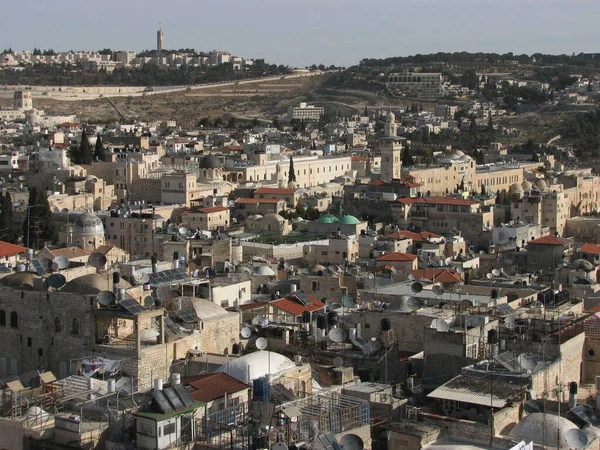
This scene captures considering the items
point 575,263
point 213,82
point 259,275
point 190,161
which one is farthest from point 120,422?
point 213,82

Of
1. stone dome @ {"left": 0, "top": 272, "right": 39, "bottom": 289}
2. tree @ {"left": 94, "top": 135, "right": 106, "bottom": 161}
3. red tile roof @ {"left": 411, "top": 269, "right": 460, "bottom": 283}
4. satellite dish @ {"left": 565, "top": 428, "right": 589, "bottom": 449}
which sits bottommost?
red tile roof @ {"left": 411, "top": 269, "right": 460, "bottom": 283}

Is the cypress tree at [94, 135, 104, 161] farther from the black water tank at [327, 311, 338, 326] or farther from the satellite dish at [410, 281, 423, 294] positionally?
the black water tank at [327, 311, 338, 326]

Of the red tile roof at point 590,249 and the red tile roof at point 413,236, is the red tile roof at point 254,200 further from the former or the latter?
the red tile roof at point 590,249

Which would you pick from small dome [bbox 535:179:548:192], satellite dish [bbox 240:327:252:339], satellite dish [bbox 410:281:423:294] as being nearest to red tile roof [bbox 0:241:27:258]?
satellite dish [bbox 410:281:423:294]

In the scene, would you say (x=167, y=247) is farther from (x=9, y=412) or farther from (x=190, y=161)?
(x=190, y=161)

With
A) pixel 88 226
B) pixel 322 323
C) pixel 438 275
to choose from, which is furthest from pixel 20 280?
pixel 88 226
